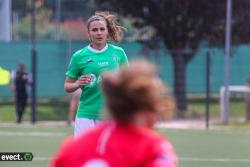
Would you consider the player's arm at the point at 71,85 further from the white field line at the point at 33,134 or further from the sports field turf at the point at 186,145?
the white field line at the point at 33,134

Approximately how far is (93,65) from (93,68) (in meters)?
0.03

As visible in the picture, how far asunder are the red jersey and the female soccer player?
13.9 ft

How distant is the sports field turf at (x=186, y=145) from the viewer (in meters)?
13.1

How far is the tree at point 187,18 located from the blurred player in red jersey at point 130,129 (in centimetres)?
2416

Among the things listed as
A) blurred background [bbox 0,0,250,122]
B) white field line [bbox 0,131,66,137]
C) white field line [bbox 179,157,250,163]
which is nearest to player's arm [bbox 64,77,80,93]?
white field line [bbox 179,157,250,163]

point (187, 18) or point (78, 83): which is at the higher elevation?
point (187, 18)

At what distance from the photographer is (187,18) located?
28469mm

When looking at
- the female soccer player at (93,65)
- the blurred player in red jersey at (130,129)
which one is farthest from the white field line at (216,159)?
the blurred player in red jersey at (130,129)

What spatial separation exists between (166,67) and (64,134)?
29.7ft

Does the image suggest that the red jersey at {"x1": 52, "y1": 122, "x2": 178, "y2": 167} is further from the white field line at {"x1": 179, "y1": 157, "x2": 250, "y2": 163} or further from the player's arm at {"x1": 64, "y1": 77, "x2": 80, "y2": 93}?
the white field line at {"x1": 179, "y1": 157, "x2": 250, "y2": 163}

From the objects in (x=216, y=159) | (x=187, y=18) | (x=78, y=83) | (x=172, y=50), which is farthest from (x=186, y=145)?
(x=187, y=18)

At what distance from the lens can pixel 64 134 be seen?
1833 centimetres

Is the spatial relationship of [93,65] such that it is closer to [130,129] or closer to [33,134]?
[130,129]

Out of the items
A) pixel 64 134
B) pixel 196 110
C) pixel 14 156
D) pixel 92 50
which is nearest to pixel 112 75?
pixel 92 50
